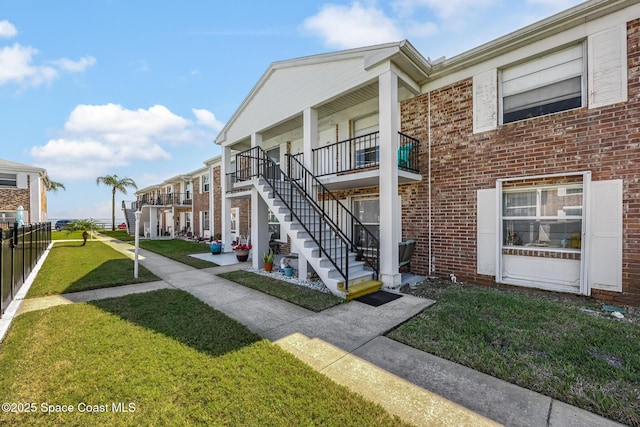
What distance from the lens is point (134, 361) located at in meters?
2.97

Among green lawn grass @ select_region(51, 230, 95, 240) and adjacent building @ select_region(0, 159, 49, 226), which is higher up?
adjacent building @ select_region(0, 159, 49, 226)

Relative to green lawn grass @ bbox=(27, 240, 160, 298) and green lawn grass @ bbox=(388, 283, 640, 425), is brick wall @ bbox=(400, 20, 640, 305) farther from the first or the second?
green lawn grass @ bbox=(27, 240, 160, 298)

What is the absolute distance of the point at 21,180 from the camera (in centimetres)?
1820

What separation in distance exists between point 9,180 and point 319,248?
24261 mm

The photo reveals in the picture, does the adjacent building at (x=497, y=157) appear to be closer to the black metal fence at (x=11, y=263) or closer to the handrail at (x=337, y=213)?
the handrail at (x=337, y=213)

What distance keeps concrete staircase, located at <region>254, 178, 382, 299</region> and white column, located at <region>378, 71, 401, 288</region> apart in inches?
18.4

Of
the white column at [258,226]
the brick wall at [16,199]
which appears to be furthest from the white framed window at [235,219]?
the brick wall at [16,199]

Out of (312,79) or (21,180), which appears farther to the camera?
(21,180)

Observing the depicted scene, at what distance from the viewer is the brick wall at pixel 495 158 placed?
4.66 m

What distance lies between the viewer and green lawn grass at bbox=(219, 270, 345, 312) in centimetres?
507

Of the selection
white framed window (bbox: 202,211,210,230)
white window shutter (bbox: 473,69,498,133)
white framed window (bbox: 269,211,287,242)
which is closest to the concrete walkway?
white window shutter (bbox: 473,69,498,133)

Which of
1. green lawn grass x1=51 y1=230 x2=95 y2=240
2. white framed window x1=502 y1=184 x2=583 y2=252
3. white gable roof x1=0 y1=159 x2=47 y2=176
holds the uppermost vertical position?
white gable roof x1=0 y1=159 x2=47 y2=176

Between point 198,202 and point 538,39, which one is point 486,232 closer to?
point 538,39

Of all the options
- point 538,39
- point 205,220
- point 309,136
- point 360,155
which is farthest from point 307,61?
point 205,220
